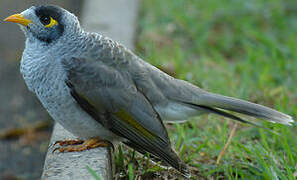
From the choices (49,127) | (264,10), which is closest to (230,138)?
(49,127)

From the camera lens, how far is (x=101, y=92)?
3783 mm

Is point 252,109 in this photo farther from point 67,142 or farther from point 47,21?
point 47,21

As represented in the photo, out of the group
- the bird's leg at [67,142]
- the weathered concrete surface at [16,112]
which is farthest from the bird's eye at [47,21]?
the weathered concrete surface at [16,112]

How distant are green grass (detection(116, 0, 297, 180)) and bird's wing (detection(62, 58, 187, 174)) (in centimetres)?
23

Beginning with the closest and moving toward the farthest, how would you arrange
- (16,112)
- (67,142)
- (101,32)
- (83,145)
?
1. (83,145)
2. (67,142)
3. (16,112)
4. (101,32)

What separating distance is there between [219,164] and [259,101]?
1.40 meters

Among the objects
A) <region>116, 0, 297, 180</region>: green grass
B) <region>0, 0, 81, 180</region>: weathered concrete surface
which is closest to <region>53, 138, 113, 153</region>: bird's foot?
<region>116, 0, 297, 180</region>: green grass

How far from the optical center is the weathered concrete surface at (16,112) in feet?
16.9

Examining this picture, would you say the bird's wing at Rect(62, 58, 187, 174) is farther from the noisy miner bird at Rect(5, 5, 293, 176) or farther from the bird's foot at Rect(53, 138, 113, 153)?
the bird's foot at Rect(53, 138, 113, 153)

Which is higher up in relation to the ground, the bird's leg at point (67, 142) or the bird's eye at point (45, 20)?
the bird's eye at point (45, 20)

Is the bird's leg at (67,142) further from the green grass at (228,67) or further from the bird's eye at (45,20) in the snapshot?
the bird's eye at (45,20)

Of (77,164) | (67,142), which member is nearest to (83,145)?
(67,142)

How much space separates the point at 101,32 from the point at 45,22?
8.06 ft

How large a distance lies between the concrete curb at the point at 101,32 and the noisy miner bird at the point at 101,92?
158 mm
